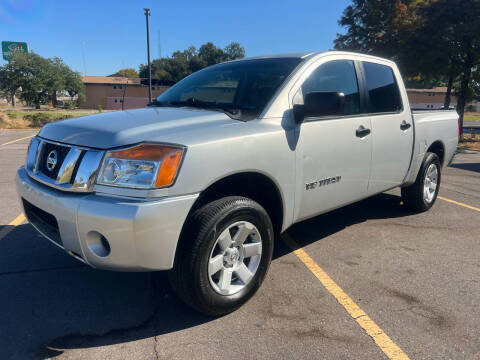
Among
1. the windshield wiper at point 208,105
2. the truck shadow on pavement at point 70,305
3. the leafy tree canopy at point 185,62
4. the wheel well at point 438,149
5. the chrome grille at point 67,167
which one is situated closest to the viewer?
the chrome grille at point 67,167

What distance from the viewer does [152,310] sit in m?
2.77

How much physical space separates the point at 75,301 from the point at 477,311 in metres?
3.04

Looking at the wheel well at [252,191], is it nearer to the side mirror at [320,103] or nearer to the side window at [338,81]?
the side mirror at [320,103]

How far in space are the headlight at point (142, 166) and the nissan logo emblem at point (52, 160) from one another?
22.5 inches

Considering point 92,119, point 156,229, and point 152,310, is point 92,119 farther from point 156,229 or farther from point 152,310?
point 152,310

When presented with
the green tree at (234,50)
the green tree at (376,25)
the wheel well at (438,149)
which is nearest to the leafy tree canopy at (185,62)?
the green tree at (234,50)

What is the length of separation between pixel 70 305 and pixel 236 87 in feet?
7.50


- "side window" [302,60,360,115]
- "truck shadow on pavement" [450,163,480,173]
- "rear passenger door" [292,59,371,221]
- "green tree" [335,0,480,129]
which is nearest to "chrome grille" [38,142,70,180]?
"rear passenger door" [292,59,371,221]

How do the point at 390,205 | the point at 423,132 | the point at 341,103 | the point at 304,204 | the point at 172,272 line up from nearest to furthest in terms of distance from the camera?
1. the point at 172,272
2. the point at 341,103
3. the point at 304,204
4. the point at 423,132
5. the point at 390,205

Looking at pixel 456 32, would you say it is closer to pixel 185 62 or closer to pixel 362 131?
pixel 362 131

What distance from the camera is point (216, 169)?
95.0 inches

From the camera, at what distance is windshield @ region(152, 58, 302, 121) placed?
310 centimetres

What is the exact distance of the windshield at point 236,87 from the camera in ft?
10.2

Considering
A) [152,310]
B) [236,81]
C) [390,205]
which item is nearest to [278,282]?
[152,310]
